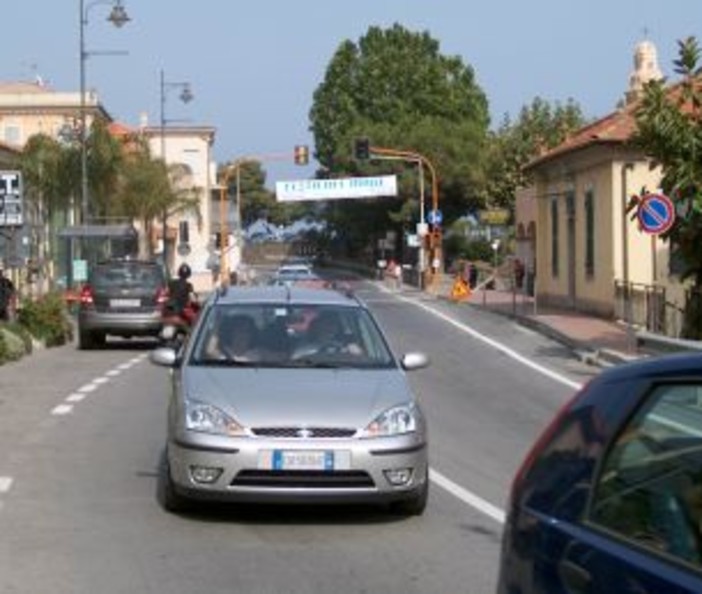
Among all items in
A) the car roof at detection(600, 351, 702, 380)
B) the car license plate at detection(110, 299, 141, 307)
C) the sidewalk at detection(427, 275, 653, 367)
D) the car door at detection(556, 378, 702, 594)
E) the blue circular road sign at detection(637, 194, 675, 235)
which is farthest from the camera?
the car license plate at detection(110, 299, 141, 307)

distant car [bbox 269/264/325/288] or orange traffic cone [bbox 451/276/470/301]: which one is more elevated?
distant car [bbox 269/264/325/288]

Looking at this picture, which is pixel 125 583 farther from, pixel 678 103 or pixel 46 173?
pixel 46 173

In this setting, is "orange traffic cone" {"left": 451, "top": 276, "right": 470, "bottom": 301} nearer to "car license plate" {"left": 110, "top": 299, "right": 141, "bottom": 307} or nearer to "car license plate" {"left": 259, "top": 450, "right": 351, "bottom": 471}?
"car license plate" {"left": 110, "top": 299, "right": 141, "bottom": 307}

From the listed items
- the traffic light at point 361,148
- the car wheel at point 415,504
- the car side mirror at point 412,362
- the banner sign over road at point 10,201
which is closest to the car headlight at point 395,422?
the car wheel at point 415,504

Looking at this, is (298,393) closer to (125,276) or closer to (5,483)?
(5,483)

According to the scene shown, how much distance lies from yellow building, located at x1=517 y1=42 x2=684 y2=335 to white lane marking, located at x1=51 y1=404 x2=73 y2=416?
50.0 ft

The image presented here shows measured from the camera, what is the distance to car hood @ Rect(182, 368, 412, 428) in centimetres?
877

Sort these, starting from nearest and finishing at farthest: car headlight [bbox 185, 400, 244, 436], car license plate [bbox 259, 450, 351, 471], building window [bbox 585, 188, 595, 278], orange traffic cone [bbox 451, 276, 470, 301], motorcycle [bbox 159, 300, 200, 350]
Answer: car license plate [bbox 259, 450, 351, 471] < car headlight [bbox 185, 400, 244, 436] < motorcycle [bbox 159, 300, 200, 350] < building window [bbox 585, 188, 595, 278] < orange traffic cone [bbox 451, 276, 470, 301]

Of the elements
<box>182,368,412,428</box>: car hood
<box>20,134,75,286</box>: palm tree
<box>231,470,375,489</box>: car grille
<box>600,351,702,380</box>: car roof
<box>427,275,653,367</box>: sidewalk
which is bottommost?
<box>427,275,653,367</box>: sidewalk

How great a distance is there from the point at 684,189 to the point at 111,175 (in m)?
37.0

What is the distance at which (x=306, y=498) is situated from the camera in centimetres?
873

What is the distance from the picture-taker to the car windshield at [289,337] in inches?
391

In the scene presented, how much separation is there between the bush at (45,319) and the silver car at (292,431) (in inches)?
769

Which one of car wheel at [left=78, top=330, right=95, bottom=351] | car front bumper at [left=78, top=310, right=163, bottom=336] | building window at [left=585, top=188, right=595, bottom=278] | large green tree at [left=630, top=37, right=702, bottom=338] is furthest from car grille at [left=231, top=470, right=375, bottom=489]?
building window at [left=585, top=188, right=595, bottom=278]
